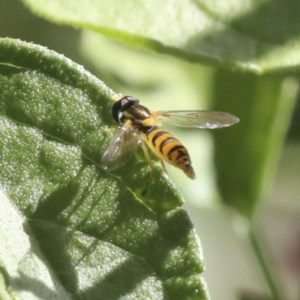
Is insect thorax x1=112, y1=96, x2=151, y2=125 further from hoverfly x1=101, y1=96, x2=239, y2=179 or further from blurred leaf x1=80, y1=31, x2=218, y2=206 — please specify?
blurred leaf x1=80, y1=31, x2=218, y2=206

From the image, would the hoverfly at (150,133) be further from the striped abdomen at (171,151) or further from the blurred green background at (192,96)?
the blurred green background at (192,96)

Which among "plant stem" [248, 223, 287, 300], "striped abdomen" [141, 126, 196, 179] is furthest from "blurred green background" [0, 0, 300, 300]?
"striped abdomen" [141, 126, 196, 179]

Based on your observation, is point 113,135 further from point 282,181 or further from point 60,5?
point 282,181

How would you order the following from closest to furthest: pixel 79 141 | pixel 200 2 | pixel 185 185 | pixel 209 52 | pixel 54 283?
pixel 54 283 → pixel 79 141 → pixel 209 52 → pixel 200 2 → pixel 185 185

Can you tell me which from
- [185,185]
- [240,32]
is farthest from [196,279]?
[185,185]

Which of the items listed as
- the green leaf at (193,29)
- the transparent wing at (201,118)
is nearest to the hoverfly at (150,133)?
the transparent wing at (201,118)

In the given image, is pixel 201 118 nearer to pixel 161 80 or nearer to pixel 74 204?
pixel 74 204
